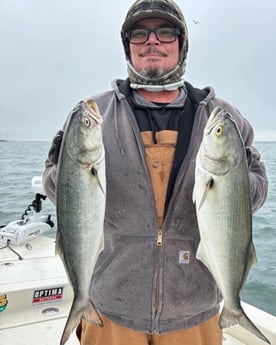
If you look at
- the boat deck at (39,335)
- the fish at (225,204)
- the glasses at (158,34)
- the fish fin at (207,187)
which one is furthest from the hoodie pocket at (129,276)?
the boat deck at (39,335)

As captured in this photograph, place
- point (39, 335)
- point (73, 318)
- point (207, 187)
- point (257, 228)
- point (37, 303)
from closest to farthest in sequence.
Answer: point (207, 187), point (73, 318), point (39, 335), point (37, 303), point (257, 228)

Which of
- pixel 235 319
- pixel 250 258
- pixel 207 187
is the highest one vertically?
pixel 207 187

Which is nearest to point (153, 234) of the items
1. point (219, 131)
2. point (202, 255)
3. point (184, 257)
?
point (184, 257)

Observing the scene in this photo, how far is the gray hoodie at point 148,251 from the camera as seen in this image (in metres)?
2.58

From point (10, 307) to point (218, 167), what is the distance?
10.5ft

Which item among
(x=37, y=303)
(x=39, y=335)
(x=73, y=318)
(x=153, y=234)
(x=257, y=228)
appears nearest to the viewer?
(x=73, y=318)

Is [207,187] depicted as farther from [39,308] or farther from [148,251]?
[39,308]

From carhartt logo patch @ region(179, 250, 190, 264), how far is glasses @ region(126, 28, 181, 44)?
1.45 metres

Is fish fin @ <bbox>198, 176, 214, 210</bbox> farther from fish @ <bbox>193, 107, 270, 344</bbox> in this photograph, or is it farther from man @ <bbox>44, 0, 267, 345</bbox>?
man @ <bbox>44, 0, 267, 345</bbox>

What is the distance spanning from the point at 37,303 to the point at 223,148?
3.23 m

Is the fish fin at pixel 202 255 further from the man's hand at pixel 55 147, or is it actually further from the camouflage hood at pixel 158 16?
the camouflage hood at pixel 158 16

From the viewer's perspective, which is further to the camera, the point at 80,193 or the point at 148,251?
the point at 148,251

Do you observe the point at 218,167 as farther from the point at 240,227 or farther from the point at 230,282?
the point at 230,282

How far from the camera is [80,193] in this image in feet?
7.23
